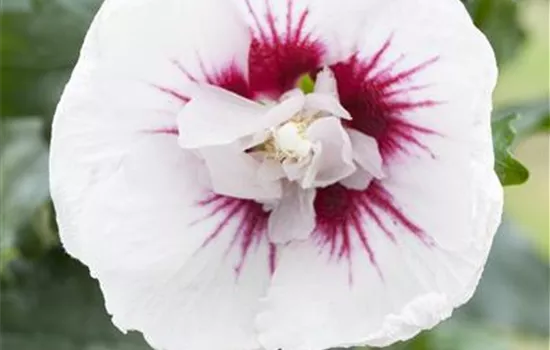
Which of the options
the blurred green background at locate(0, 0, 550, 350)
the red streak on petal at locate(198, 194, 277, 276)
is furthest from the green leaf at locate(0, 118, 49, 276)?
the red streak on petal at locate(198, 194, 277, 276)

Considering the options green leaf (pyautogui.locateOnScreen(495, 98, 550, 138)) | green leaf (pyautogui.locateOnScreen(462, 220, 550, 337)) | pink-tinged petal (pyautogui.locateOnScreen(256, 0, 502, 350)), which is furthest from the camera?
green leaf (pyautogui.locateOnScreen(462, 220, 550, 337))

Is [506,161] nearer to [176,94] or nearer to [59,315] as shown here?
[176,94]

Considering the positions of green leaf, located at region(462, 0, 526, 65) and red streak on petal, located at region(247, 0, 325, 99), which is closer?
red streak on petal, located at region(247, 0, 325, 99)

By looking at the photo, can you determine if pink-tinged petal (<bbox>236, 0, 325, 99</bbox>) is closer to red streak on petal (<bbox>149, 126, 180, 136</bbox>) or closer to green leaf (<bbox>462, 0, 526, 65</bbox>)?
red streak on petal (<bbox>149, 126, 180, 136</bbox>)

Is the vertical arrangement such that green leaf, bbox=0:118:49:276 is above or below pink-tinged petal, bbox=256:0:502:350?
below

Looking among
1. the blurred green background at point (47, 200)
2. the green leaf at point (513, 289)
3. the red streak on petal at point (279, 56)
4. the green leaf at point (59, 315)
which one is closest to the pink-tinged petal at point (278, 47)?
the red streak on petal at point (279, 56)

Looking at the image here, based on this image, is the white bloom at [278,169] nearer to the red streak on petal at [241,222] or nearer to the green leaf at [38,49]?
the red streak on petal at [241,222]

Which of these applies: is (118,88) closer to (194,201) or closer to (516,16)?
(194,201)

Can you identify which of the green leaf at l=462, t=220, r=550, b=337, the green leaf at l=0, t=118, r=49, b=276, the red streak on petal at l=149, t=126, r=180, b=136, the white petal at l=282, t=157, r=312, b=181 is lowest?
the green leaf at l=462, t=220, r=550, b=337
